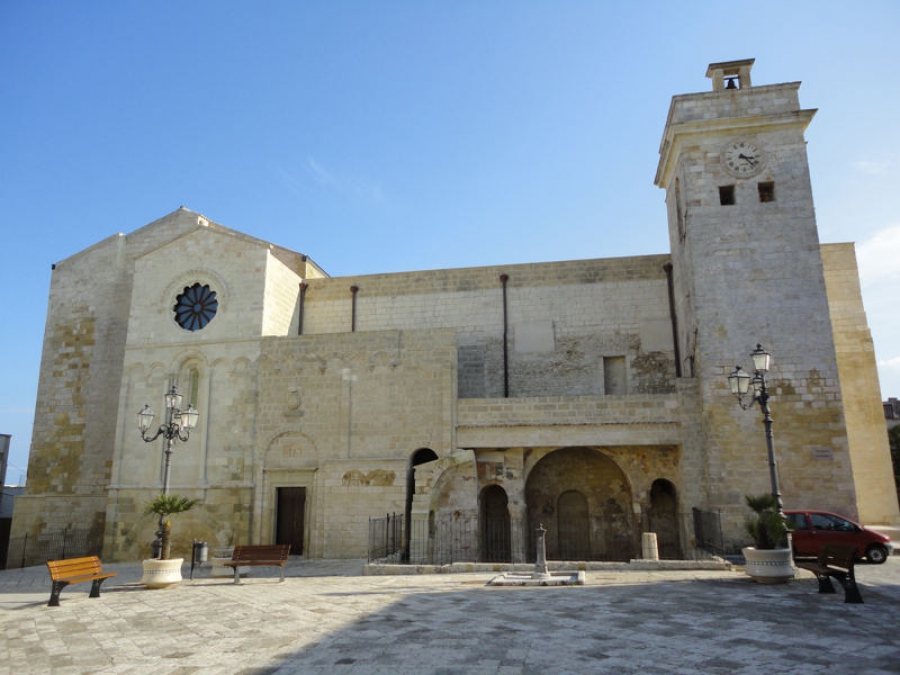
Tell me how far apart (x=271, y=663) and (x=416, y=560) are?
1137 cm

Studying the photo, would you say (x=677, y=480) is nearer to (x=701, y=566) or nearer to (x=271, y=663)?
(x=701, y=566)

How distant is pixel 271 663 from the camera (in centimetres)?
723

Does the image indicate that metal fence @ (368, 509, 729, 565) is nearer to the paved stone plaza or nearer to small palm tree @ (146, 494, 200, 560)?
the paved stone plaza

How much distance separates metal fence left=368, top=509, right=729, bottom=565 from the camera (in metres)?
17.9

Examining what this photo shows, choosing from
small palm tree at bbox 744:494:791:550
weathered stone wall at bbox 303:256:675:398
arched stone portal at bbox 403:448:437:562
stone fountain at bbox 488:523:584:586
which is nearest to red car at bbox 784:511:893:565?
small palm tree at bbox 744:494:791:550

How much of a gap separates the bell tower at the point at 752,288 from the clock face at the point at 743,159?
29mm

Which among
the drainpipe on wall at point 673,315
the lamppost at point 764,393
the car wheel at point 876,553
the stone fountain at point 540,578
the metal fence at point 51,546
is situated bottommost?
the metal fence at point 51,546

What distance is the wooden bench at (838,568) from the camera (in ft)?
32.4

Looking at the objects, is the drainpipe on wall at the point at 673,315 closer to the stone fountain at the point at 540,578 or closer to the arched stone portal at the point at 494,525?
the arched stone portal at the point at 494,525

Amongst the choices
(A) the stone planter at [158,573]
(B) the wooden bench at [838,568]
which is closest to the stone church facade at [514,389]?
(A) the stone planter at [158,573]

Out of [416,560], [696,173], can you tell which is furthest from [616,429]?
[696,173]

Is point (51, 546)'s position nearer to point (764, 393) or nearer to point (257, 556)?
point (257, 556)

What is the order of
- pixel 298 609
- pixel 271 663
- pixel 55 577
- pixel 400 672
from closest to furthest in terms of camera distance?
pixel 400 672
pixel 271 663
pixel 298 609
pixel 55 577

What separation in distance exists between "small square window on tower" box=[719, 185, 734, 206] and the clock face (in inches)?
16.4
